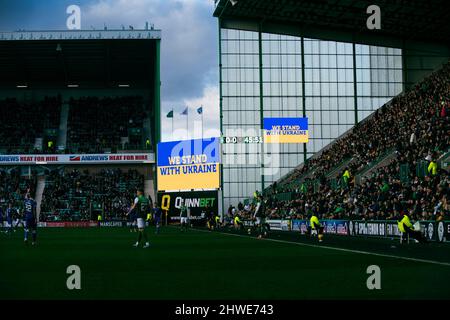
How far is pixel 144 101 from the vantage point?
274 ft

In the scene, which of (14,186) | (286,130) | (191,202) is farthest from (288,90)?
(14,186)

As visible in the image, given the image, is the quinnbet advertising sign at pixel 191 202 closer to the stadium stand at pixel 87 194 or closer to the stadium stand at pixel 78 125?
the stadium stand at pixel 87 194

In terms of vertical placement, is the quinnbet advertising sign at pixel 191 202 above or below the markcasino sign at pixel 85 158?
below

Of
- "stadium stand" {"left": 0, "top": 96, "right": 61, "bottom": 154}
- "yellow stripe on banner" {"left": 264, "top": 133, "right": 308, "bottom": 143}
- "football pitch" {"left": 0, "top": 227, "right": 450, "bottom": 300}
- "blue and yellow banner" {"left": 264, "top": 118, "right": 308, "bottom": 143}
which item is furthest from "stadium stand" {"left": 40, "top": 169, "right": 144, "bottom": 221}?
"football pitch" {"left": 0, "top": 227, "right": 450, "bottom": 300}

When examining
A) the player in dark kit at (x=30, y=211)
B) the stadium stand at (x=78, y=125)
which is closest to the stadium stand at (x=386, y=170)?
the player in dark kit at (x=30, y=211)

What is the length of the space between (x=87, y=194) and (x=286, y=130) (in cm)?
2393

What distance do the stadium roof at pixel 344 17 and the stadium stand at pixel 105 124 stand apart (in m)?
19.1

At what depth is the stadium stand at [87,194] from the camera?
236ft

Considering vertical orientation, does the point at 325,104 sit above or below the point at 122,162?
above

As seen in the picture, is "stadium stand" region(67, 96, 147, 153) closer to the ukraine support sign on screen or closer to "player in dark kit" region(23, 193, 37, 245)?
the ukraine support sign on screen
